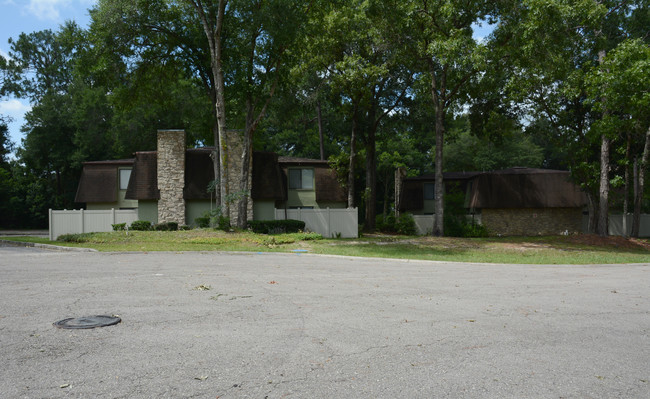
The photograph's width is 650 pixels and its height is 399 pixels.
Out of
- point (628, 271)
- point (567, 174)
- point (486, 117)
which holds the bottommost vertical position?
point (628, 271)

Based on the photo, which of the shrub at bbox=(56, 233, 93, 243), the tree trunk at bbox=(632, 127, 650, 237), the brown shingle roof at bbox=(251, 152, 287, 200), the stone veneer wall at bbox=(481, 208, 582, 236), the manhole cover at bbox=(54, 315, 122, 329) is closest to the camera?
the manhole cover at bbox=(54, 315, 122, 329)

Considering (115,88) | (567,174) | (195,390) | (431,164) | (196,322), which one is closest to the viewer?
(195,390)

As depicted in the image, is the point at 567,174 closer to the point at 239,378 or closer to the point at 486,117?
the point at 486,117

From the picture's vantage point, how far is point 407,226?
33375mm

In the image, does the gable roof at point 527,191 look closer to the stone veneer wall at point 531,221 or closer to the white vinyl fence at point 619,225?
the stone veneer wall at point 531,221

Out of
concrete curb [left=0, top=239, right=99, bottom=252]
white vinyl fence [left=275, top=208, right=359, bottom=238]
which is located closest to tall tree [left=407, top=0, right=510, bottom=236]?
white vinyl fence [left=275, top=208, right=359, bottom=238]

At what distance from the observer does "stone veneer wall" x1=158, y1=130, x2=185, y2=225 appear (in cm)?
2989

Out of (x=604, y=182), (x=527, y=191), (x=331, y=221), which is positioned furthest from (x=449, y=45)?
(x=527, y=191)

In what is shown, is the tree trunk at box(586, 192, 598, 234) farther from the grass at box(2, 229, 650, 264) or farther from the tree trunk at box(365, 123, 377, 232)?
the tree trunk at box(365, 123, 377, 232)

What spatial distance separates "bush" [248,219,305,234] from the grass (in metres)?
2.10

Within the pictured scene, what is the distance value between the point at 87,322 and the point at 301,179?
27828mm

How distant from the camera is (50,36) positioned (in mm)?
54531

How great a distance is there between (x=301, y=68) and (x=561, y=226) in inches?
895

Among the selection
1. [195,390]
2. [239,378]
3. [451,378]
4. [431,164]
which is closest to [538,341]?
[451,378]
